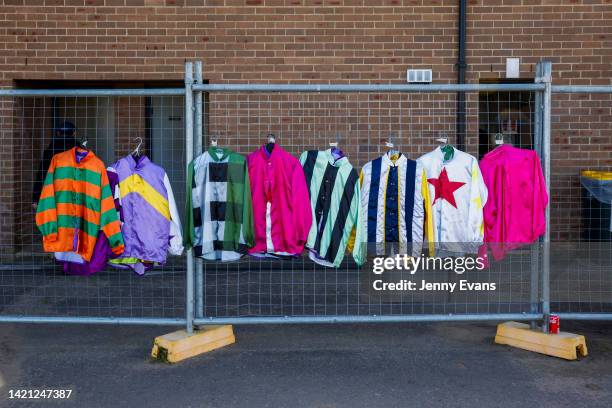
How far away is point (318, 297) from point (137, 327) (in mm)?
2198

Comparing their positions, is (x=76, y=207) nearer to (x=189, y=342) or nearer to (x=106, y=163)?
(x=189, y=342)

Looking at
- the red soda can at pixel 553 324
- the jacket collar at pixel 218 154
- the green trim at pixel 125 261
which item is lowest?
the red soda can at pixel 553 324

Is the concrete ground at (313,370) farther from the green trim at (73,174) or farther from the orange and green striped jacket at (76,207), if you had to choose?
the green trim at (73,174)

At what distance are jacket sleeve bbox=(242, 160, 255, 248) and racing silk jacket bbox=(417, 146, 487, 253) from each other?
1556mm

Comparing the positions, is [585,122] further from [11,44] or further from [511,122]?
[11,44]

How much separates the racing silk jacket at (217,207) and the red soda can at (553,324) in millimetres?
2729

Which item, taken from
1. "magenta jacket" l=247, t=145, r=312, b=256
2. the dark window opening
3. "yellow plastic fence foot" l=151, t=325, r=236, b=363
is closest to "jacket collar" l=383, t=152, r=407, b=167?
"magenta jacket" l=247, t=145, r=312, b=256

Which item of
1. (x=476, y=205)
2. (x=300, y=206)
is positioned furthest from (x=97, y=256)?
(x=476, y=205)

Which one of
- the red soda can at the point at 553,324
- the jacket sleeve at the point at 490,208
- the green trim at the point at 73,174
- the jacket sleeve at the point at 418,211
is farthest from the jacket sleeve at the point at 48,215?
the red soda can at the point at 553,324

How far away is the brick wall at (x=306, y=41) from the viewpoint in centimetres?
965

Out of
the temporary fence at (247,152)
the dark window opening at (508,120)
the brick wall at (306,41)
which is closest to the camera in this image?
the temporary fence at (247,152)

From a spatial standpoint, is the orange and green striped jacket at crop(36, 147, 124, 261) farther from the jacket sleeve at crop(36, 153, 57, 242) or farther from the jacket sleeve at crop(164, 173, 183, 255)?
the jacket sleeve at crop(164, 173, 183, 255)

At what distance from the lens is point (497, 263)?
29.5ft

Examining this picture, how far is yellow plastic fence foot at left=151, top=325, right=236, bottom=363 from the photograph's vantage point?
231 inches
